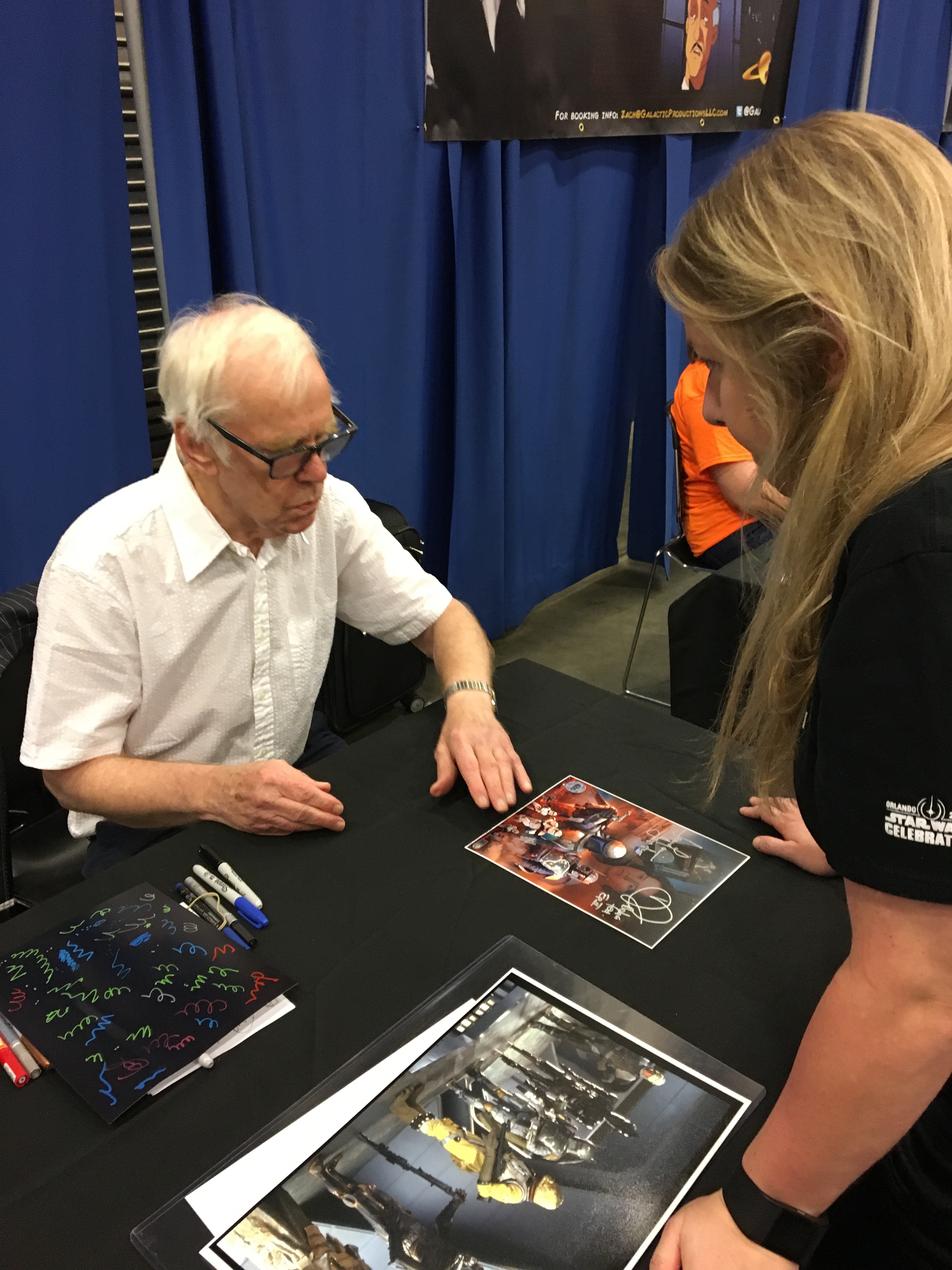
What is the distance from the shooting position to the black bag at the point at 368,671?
2.38 meters

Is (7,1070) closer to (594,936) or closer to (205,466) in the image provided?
(594,936)

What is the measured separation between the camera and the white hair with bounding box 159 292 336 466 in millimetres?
1200

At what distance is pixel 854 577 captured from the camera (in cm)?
60

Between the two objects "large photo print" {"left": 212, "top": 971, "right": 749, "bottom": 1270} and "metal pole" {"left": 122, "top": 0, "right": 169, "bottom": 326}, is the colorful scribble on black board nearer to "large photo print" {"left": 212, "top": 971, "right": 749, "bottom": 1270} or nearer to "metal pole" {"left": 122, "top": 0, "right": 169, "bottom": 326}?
"large photo print" {"left": 212, "top": 971, "right": 749, "bottom": 1270}

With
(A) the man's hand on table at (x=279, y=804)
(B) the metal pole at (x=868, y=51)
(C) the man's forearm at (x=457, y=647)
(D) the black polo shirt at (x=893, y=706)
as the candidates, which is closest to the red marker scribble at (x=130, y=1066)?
(A) the man's hand on table at (x=279, y=804)

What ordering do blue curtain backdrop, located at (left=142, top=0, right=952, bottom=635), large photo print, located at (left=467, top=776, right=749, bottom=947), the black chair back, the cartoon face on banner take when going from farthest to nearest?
the cartoon face on banner, blue curtain backdrop, located at (left=142, top=0, right=952, bottom=635), the black chair back, large photo print, located at (left=467, top=776, right=749, bottom=947)

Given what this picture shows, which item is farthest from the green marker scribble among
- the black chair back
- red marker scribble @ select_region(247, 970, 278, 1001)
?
the black chair back

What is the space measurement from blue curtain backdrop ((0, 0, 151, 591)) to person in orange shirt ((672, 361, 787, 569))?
4.57 feet

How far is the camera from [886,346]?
61cm

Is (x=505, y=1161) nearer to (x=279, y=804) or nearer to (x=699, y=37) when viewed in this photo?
(x=279, y=804)

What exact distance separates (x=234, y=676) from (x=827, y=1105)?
3.33 ft

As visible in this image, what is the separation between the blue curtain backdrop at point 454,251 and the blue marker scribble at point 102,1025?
5.63 feet

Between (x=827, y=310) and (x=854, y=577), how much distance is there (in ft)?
0.63

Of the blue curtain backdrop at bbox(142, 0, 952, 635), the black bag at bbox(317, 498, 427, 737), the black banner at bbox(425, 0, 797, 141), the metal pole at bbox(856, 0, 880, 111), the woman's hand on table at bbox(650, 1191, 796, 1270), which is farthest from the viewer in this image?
the metal pole at bbox(856, 0, 880, 111)
